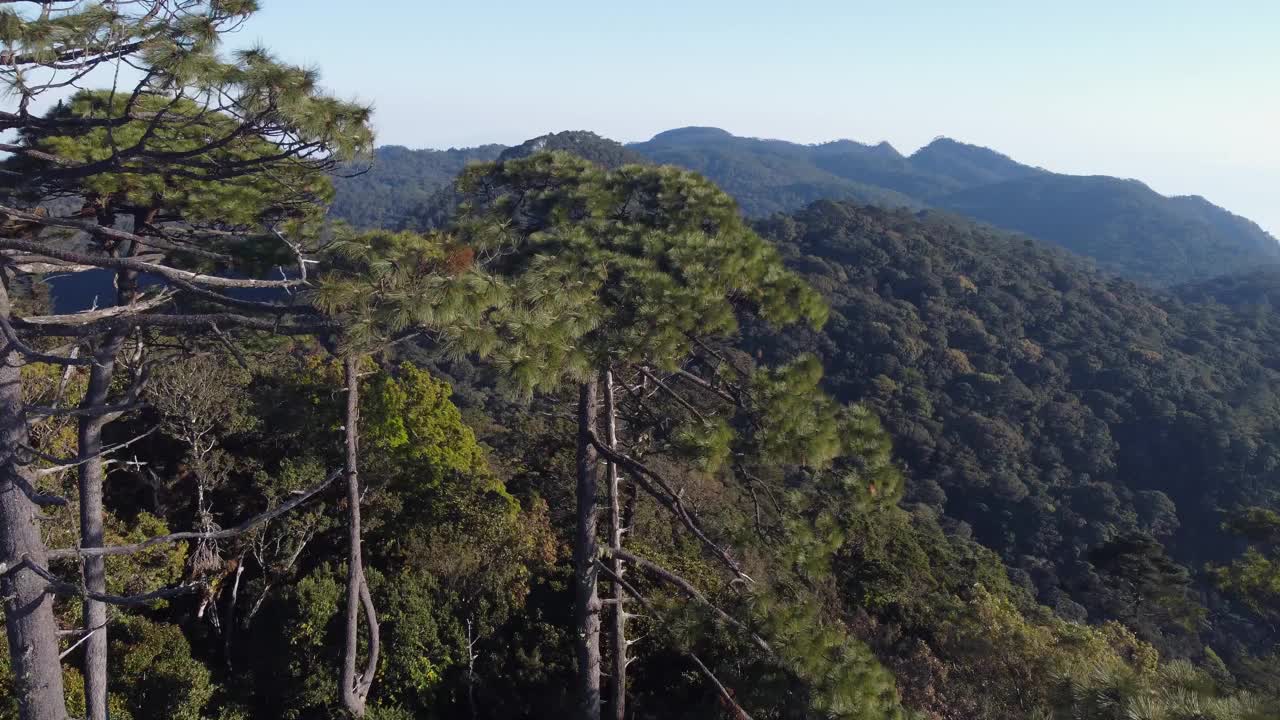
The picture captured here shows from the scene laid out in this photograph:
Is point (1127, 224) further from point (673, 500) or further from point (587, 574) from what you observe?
point (587, 574)

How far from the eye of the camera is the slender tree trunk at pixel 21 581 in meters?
3.28

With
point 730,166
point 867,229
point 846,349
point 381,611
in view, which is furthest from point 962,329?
point 730,166

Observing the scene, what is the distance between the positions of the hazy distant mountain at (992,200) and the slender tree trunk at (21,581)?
65929 mm

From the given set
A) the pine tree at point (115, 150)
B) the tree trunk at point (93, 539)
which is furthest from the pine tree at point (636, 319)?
the tree trunk at point (93, 539)

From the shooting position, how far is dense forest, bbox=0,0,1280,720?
337cm

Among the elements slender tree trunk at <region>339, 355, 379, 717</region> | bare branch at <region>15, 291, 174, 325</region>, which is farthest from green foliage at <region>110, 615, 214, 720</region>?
bare branch at <region>15, 291, 174, 325</region>

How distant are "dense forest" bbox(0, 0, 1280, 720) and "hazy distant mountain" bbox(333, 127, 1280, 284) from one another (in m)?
61.0

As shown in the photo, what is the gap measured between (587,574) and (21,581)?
312 cm

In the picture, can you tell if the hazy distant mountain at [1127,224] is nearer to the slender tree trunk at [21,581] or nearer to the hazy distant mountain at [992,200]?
the hazy distant mountain at [992,200]

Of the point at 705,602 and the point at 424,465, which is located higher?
the point at 705,602

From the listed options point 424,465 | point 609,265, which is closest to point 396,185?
point 424,465

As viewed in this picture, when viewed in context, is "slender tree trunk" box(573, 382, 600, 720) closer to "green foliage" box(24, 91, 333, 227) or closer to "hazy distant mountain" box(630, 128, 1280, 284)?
"green foliage" box(24, 91, 333, 227)

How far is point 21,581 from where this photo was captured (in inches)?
133

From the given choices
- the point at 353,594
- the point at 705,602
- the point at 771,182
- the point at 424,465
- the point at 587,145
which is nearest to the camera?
the point at 705,602
